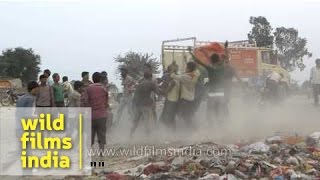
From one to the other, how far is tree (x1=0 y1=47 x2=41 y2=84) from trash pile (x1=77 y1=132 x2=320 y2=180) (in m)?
66.0

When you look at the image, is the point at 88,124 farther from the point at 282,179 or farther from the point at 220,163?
the point at 282,179

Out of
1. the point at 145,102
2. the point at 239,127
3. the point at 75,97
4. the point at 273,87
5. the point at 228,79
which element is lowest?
the point at 239,127

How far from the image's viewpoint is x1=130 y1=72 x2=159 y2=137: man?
1138cm

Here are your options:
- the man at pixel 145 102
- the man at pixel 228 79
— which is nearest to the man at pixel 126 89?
the man at pixel 145 102

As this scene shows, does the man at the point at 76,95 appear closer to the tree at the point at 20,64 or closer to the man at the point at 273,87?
the man at the point at 273,87

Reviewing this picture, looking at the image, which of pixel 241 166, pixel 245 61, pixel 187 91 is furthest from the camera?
pixel 245 61

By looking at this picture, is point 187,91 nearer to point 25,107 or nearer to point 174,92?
point 174,92

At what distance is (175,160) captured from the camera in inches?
313

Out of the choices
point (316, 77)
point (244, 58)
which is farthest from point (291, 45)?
point (316, 77)

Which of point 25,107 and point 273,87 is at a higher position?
point 273,87

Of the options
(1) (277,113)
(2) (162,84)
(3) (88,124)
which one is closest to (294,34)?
(1) (277,113)

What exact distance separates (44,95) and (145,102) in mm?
2360

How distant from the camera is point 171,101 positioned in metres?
11.9

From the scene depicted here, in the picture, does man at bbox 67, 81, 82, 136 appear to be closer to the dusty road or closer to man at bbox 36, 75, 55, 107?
man at bbox 36, 75, 55, 107
